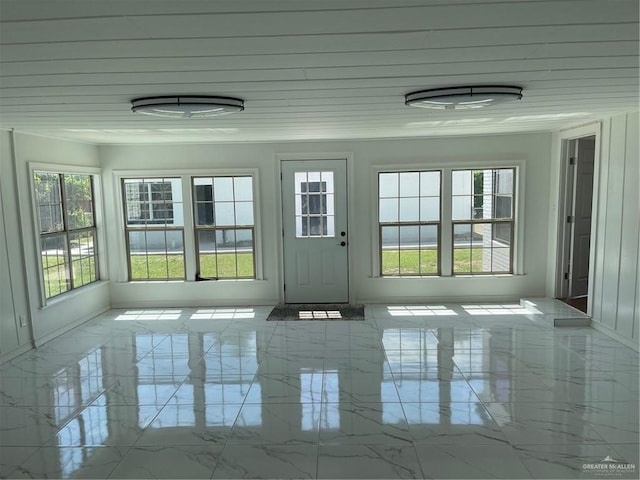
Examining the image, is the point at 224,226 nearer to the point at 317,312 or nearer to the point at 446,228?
the point at 317,312

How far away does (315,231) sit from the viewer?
629 centimetres

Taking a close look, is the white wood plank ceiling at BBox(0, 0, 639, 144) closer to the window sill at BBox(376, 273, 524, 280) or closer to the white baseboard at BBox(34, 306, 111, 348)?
the white baseboard at BBox(34, 306, 111, 348)

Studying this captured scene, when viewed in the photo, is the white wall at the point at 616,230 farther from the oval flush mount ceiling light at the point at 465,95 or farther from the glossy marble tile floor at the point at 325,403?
the oval flush mount ceiling light at the point at 465,95

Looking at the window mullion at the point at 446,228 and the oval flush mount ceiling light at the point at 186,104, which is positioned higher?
the oval flush mount ceiling light at the point at 186,104

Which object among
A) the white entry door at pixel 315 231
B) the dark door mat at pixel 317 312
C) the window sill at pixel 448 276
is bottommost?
the dark door mat at pixel 317 312

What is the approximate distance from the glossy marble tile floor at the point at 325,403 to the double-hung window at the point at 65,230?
32.5 inches

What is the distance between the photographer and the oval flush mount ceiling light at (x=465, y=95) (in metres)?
3.04

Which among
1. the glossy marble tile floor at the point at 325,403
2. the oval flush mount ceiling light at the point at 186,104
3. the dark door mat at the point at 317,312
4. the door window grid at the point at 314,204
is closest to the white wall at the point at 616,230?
the glossy marble tile floor at the point at 325,403

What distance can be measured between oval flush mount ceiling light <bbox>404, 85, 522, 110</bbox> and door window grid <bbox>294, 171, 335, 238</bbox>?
3008 millimetres

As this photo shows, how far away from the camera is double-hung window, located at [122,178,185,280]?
20.6 feet

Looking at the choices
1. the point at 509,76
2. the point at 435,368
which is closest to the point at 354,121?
the point at 509,76

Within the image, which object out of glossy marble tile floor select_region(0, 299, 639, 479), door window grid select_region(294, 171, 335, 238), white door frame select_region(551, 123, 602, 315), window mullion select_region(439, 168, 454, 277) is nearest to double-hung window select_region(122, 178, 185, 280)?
glossy marble tile floor select_region(0, 299, 639, 479)

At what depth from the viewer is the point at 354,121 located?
4469 millimetres

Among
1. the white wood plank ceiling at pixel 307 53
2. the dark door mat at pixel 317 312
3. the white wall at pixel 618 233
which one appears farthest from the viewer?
the dark door mat at pixel 317 312
